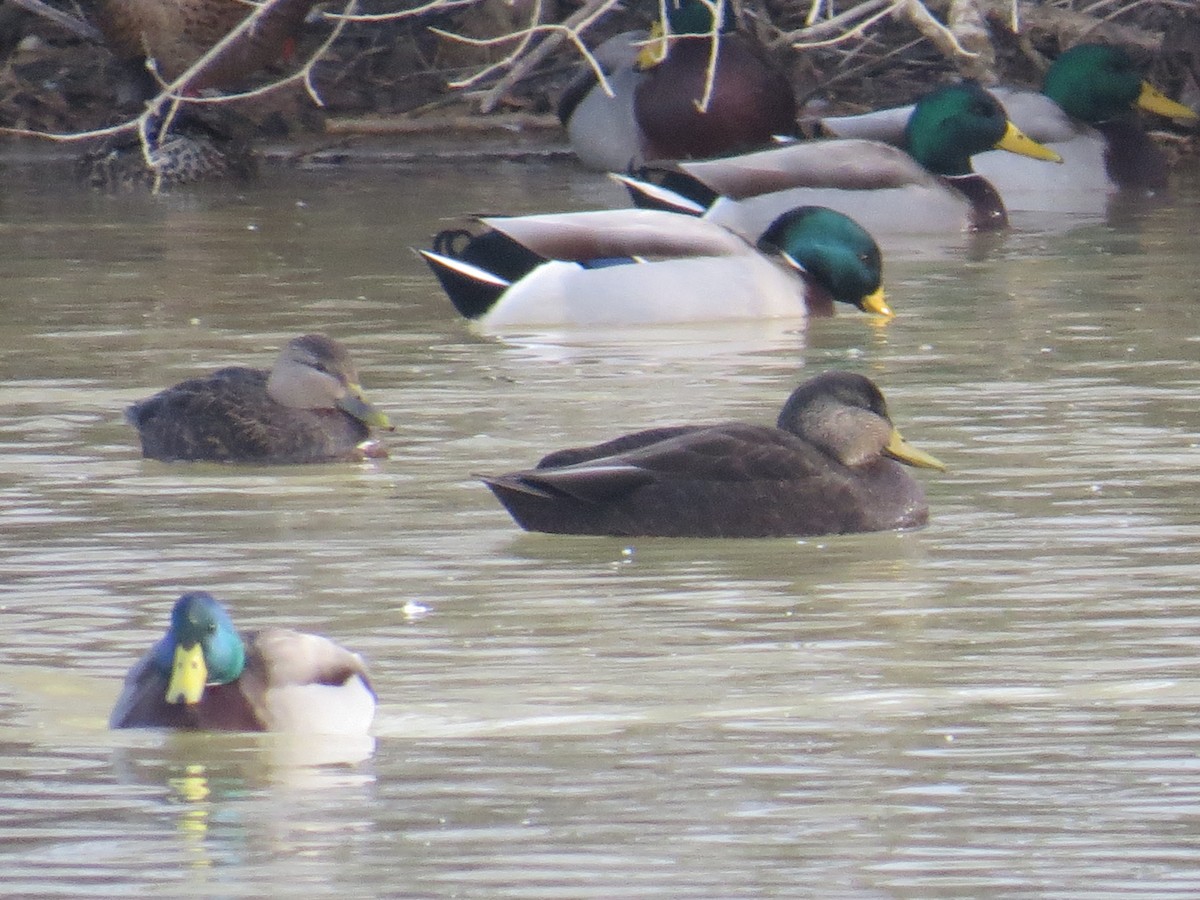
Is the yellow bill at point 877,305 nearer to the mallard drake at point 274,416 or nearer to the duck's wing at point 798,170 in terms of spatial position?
the duck's wing at point 798,170

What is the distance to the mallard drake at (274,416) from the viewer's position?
8500mm

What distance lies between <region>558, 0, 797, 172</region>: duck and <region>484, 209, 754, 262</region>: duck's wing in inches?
208

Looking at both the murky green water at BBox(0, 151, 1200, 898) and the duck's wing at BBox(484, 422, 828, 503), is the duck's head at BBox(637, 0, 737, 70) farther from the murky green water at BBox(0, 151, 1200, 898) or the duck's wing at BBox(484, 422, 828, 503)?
the duck's wing at BBox(484, 422, 828, 503)

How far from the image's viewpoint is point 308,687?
18.1 feet

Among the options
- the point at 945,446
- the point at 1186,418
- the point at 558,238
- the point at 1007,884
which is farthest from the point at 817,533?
the point at 558,238

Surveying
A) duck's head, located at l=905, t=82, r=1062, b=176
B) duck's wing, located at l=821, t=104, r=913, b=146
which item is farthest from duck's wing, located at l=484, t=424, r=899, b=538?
duck's wing, located at l=821, t=104, r=913, b=146

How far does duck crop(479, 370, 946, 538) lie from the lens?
7344 mm

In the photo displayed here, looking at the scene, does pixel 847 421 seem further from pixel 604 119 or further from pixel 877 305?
pixel 604 119

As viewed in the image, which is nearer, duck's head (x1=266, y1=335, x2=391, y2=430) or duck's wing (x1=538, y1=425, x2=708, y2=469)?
duck's wing (x1=538, y1=425, x2=708, y2=469)

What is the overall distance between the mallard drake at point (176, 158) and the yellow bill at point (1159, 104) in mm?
4962

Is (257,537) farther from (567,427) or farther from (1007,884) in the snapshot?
(1007,884)

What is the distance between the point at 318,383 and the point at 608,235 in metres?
3.19

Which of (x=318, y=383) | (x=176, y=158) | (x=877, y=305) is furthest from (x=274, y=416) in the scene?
(x=176, y=158)

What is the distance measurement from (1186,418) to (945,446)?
0.83 m
